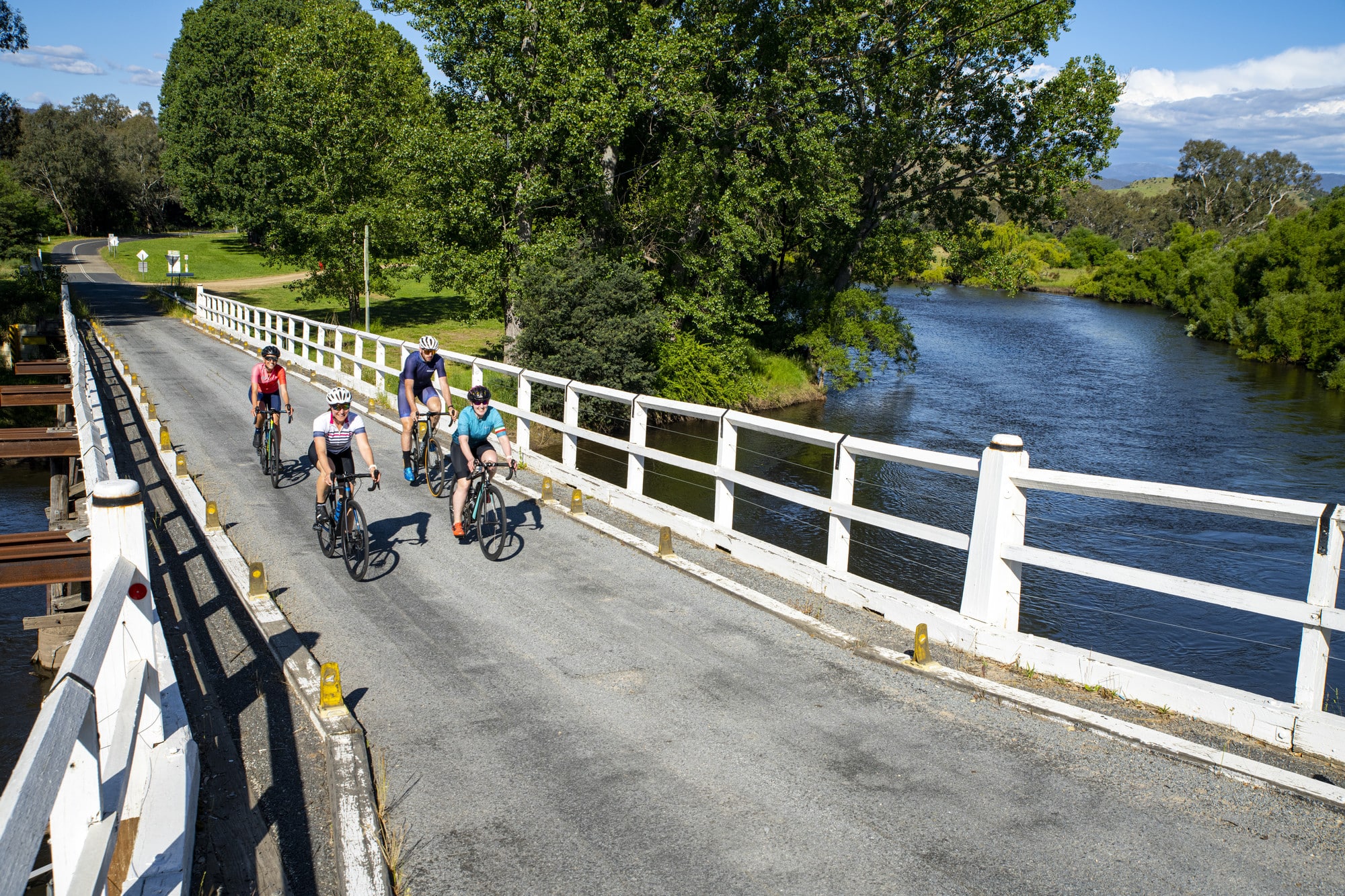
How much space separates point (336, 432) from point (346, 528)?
3.85 ft

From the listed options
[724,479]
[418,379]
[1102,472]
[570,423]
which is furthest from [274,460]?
[1102,472]

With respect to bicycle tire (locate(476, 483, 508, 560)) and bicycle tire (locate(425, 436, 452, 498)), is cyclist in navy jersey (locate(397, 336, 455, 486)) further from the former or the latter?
bicycle tire (locate(476, 483, 508, 560))

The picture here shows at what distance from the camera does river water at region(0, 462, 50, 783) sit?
Result: 34.0 ft

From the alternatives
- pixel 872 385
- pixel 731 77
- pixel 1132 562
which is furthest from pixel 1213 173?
pixel 1132 562

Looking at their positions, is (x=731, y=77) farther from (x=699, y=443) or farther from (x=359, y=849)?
(x=359, y=849)

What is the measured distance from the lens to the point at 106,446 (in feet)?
26.9

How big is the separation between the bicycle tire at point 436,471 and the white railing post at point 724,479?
4.14m

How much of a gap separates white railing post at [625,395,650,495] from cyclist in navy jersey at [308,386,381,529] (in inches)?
121

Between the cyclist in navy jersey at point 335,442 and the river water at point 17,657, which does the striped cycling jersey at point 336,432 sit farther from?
the river water at point 17,657

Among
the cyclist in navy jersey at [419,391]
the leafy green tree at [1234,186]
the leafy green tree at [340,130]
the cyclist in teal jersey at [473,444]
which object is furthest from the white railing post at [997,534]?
the leafy green tree at [1234,186]

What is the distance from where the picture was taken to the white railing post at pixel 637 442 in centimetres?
1130

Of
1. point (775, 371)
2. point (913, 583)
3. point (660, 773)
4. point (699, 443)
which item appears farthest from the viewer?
point (775, 371)

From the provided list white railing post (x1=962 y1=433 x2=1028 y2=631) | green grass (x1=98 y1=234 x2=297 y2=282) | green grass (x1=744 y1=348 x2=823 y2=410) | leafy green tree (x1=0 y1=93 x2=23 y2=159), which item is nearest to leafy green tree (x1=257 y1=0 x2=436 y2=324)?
green grass (x1=744 y1=348 x2=823 y2=410)

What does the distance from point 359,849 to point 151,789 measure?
97 cm
